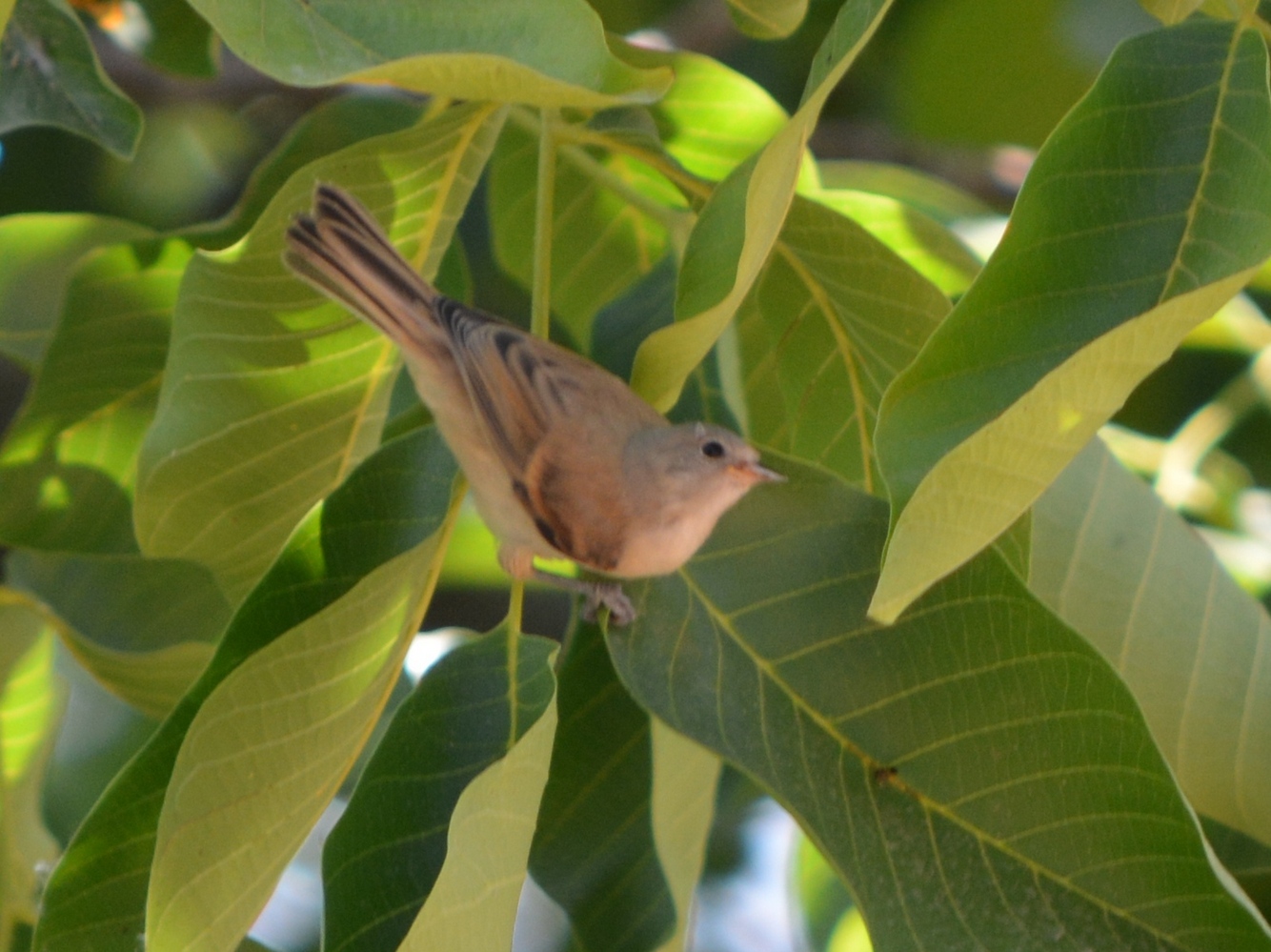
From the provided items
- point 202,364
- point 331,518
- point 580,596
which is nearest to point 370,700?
point 331,518

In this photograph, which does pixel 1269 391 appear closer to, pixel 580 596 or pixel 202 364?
pixel 580 596

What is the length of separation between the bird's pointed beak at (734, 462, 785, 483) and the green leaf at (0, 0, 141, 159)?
880 mm

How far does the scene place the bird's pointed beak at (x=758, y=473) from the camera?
160 centimetres

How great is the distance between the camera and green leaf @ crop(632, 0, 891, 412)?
1198 mm

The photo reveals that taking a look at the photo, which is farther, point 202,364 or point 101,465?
point 101,465

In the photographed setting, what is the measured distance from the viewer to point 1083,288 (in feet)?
4.05

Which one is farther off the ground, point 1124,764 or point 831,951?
point 1124,764

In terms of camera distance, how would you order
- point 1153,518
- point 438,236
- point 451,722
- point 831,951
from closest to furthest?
point 451,722 → point 438,236 → point 1153,518 → point 831,951

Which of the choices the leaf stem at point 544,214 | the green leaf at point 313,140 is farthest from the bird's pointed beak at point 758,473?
the green leaf at point 313,140

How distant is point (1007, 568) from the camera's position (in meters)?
1.39

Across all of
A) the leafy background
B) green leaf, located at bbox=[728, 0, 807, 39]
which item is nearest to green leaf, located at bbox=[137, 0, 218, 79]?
the leafy background

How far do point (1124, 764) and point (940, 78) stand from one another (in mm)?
1827

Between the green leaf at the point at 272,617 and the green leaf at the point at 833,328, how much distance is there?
0.51m

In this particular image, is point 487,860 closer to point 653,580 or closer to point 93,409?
point 653,580
